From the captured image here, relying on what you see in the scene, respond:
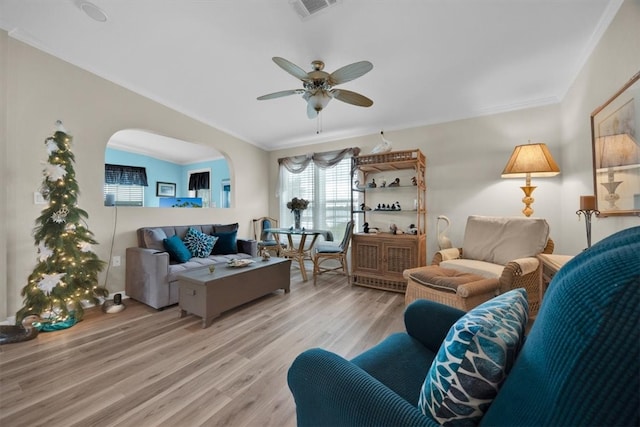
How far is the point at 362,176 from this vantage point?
168 inches

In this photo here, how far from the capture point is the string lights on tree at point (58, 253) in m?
2.21

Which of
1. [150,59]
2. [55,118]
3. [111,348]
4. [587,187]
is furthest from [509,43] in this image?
[55,118]

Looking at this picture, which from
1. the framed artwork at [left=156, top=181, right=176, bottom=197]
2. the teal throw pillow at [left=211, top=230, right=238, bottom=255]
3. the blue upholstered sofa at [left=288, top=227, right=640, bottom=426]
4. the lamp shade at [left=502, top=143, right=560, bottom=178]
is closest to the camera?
the blue upholstered sofa at [left=288, top=227, right=640, bottom=426]

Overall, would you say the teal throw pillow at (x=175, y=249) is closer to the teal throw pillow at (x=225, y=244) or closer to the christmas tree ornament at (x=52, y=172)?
the teal throw pillow at (x=225, y=244)

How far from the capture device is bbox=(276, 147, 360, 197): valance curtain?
14.3 feet

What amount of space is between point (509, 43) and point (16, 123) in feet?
14.8

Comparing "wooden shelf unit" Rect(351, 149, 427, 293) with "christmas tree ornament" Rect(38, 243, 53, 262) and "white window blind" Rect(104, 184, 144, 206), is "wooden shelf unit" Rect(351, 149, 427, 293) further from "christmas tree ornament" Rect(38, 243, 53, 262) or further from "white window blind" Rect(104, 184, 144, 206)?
"white window blind" Rect(104, 184, 144, 206)

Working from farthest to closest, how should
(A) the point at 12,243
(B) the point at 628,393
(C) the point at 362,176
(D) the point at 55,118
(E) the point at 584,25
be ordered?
(C) the point at 362,176 < (D) the point at 55,118 < (A) the point at 12,243 < (E) the point at 584,25 < (B) the point at 628,393

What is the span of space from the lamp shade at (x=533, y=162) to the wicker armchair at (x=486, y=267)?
21.7 inches

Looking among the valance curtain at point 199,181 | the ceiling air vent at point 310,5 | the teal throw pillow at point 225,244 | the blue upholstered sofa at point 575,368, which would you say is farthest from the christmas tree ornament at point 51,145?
the valance curtain at point 199,181

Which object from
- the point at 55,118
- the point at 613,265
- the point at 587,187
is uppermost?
the point at 55,118

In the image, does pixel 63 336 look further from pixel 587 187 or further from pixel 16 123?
pixel 587 187

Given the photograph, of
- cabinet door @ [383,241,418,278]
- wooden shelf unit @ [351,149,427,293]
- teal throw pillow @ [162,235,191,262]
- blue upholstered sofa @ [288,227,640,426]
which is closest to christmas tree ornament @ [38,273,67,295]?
teal throw pillow @ [162,235,191,262]

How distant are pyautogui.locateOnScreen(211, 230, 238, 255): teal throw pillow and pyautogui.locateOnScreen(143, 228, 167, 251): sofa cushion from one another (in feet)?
2.39
